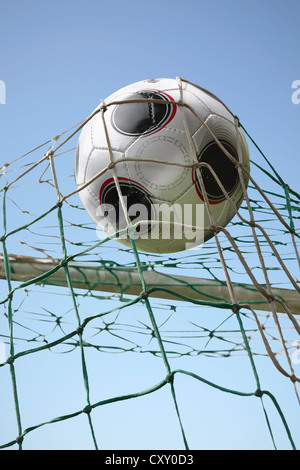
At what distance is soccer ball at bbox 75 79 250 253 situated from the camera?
2391 mm

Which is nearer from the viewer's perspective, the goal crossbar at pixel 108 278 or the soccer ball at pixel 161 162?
the soccer ball at pixel 161 162

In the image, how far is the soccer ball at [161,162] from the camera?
2.39m

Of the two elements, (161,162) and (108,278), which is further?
(108,278)

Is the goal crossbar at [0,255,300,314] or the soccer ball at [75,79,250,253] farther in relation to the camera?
the goal crossbar at [0,255,300,314]

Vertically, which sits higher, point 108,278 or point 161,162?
point 108,278

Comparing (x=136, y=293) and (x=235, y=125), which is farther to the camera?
(x=136, y=293)

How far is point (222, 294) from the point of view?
3.20 meters

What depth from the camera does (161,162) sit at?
233cm
